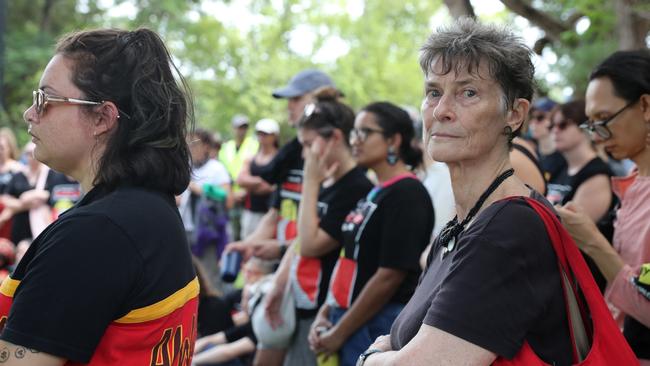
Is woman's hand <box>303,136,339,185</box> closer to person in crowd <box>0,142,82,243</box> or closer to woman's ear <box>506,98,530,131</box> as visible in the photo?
woman's ear <box>506,98,530,131</box>

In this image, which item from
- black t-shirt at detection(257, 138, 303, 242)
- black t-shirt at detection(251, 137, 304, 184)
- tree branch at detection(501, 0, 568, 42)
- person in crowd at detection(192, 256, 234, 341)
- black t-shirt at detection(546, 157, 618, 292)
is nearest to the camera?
black t-shirt at detection(546, 157, 618, 292)

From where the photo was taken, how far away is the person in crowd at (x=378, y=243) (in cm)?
383

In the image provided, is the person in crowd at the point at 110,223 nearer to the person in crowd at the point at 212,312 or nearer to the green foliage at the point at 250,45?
the person in crowd at the point at 212,312

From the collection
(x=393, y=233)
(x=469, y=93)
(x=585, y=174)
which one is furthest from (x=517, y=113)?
(x=585, y=174)

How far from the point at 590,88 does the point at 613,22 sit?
5.59 metres

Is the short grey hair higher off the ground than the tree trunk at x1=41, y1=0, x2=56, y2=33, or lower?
higher

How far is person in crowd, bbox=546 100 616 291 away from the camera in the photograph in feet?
14.3

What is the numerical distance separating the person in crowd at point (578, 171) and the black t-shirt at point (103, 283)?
101 inches

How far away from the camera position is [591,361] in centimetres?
179

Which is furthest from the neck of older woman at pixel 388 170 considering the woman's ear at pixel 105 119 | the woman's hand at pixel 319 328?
the woman's ear at pixel 105 119

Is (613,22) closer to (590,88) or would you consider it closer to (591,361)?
(590,88)

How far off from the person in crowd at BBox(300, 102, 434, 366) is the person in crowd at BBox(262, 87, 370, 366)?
0.22 meters

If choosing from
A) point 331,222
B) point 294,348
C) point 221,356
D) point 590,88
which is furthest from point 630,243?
point 221,356

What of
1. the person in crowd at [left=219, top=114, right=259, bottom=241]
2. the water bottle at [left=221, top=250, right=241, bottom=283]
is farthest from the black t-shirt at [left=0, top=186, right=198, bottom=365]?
the person in crowd at [left=219, top=114, right=259, bottom=241]
